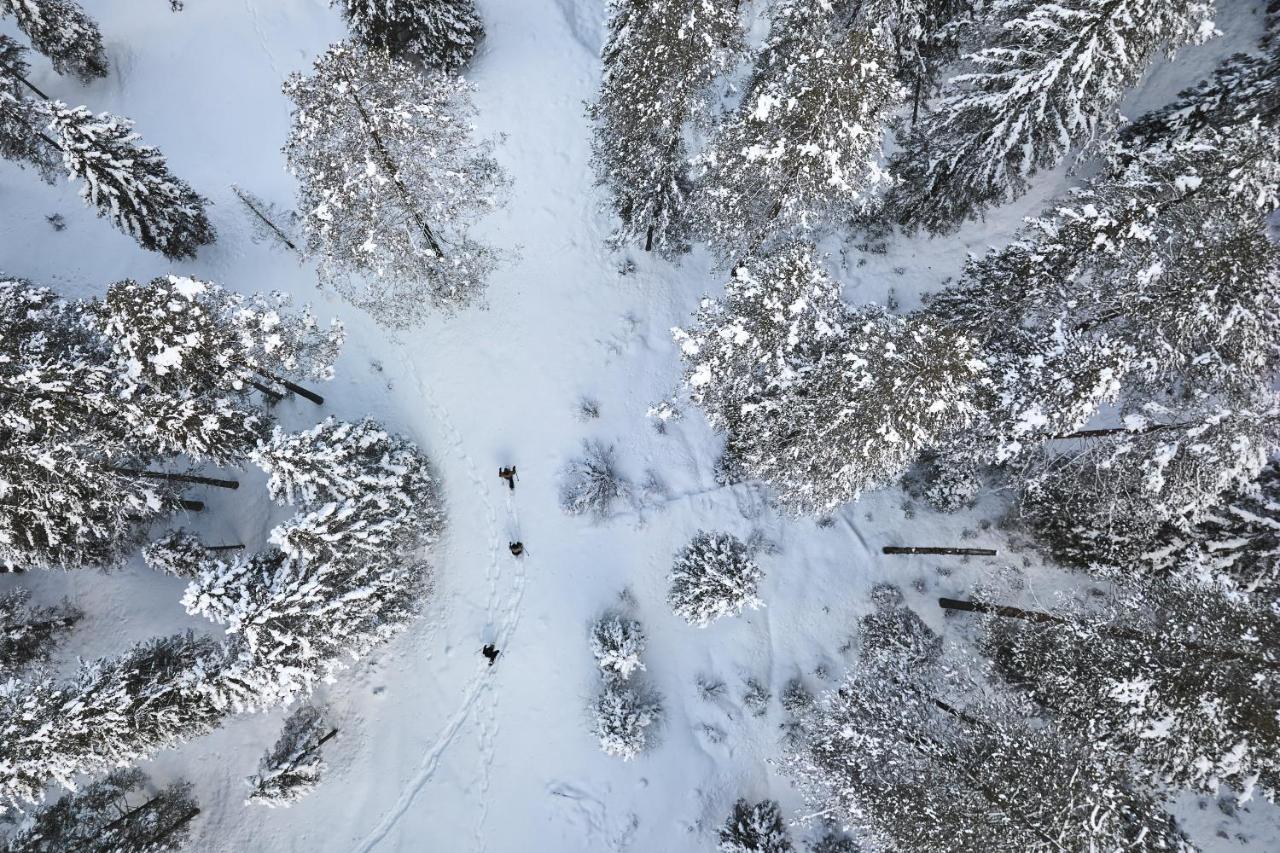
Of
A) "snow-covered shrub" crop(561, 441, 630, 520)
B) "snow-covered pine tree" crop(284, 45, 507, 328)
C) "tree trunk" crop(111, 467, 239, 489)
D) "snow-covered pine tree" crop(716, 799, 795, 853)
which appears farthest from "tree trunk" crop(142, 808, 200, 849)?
"snow-covered pine tree" crop(284, 45, 507, 328)

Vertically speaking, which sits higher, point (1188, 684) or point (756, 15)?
point (756, 15)

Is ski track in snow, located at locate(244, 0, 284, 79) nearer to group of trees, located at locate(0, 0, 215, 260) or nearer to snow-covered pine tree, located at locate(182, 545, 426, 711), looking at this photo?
group of trees, located at locate(0, 0, 215, 260)

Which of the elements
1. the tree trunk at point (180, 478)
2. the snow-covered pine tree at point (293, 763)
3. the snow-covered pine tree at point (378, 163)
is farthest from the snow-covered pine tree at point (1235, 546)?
the tree trunk at point (180, 478)

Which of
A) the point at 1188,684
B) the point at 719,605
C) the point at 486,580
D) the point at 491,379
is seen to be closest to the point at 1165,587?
the point at 1188,684

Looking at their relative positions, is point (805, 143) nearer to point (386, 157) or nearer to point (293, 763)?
point (386, 157)

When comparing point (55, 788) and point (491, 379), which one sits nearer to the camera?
point (55, 788)


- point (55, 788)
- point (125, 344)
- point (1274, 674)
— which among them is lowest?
point (55, 788)

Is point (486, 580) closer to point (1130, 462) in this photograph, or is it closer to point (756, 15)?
point (1130, 462)
